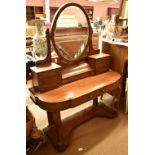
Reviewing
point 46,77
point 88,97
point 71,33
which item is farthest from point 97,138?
point 71,33

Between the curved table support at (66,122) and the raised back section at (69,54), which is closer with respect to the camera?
the raised back section at (69,54)

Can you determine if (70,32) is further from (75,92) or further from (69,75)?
(75,92)

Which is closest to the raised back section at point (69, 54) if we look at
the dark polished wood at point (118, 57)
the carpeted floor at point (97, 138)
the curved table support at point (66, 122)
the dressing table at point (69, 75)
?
the dressing table at point (69, 75)

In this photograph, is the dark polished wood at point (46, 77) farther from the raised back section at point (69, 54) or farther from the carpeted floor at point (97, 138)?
the carpeted floor at point (97, 138)

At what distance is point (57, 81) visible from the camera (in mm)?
1601

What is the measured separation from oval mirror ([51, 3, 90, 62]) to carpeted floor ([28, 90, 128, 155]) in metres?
0.80

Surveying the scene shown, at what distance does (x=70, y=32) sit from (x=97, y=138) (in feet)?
3.68

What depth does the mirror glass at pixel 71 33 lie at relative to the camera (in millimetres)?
1640

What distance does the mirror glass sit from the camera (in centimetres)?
164

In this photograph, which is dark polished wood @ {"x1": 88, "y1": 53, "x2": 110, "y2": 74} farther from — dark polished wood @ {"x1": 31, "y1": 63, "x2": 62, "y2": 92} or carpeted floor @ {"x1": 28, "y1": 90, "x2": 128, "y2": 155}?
carpeted floor @ {"x1": 28, "y1": 90, "x2": 128, "y2": 155}
